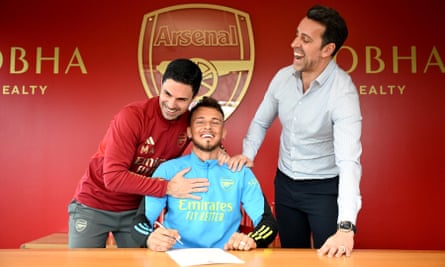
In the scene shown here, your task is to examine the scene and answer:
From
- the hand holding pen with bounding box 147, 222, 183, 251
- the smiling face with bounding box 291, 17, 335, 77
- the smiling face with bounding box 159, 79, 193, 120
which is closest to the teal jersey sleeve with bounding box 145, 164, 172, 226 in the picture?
the hand holding pen with bounding box 147, 222, 183, 251

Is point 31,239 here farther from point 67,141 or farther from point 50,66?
point 50,66

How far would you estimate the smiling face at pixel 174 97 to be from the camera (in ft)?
6.51

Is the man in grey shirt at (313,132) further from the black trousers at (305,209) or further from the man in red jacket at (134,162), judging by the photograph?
the man in red jacket at (134,162)

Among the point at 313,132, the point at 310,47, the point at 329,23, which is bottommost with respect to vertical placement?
the point at 313,132

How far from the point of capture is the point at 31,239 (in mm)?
3627

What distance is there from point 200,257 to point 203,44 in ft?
7.54

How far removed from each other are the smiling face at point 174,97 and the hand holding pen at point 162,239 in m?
0.52

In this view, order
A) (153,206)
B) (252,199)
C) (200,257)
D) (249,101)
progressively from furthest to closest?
(249,101) → (252,199) → (153,206) → (200,257)

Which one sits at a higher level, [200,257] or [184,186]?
[184,186]

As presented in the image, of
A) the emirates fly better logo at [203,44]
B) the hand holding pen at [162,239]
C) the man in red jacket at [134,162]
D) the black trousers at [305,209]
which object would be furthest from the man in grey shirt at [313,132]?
the emirates fly better logo at [203,44]

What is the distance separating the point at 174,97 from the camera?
199 centimetres

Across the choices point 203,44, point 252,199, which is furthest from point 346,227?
point 203,44

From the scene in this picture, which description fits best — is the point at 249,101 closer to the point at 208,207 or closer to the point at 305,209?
the point at 305,209

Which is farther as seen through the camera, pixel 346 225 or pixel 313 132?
pixel 313 132
